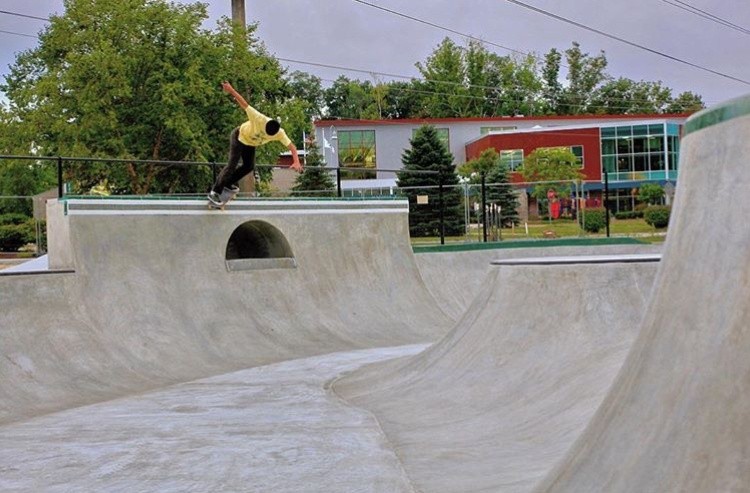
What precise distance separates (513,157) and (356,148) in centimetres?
1024

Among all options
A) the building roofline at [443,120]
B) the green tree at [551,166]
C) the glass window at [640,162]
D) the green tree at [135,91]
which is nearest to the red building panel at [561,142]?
the glass window at [640,162]

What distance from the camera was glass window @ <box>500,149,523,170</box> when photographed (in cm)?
5753

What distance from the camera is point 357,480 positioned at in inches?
277

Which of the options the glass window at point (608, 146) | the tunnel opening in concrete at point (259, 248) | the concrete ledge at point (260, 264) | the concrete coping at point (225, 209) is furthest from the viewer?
the glass window at point (608, 146)

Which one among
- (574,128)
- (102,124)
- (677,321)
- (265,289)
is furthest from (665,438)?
(574,128)

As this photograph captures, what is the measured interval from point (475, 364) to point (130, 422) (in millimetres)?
3611

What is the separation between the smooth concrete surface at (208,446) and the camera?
7129 millimetres

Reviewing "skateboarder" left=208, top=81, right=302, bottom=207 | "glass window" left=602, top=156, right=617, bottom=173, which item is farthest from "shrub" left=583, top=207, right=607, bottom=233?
"glass window" left=602, top=156, right=617, bottom=173

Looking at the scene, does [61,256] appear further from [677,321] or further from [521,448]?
[677,321]

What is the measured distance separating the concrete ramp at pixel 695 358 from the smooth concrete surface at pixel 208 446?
9.17 feet

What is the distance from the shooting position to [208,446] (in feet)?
27.7

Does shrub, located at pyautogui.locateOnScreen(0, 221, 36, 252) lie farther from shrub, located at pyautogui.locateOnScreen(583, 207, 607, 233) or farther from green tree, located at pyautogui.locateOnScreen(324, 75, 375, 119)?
green tree, located at pyautogui.locateOnScreen(324, 75, 375, 119)

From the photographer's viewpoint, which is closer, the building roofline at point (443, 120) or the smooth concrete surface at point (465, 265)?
the smooth concrete surface at point (465, 265)

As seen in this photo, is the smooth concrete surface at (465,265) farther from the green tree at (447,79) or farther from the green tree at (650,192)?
the green tree at (447,79)
